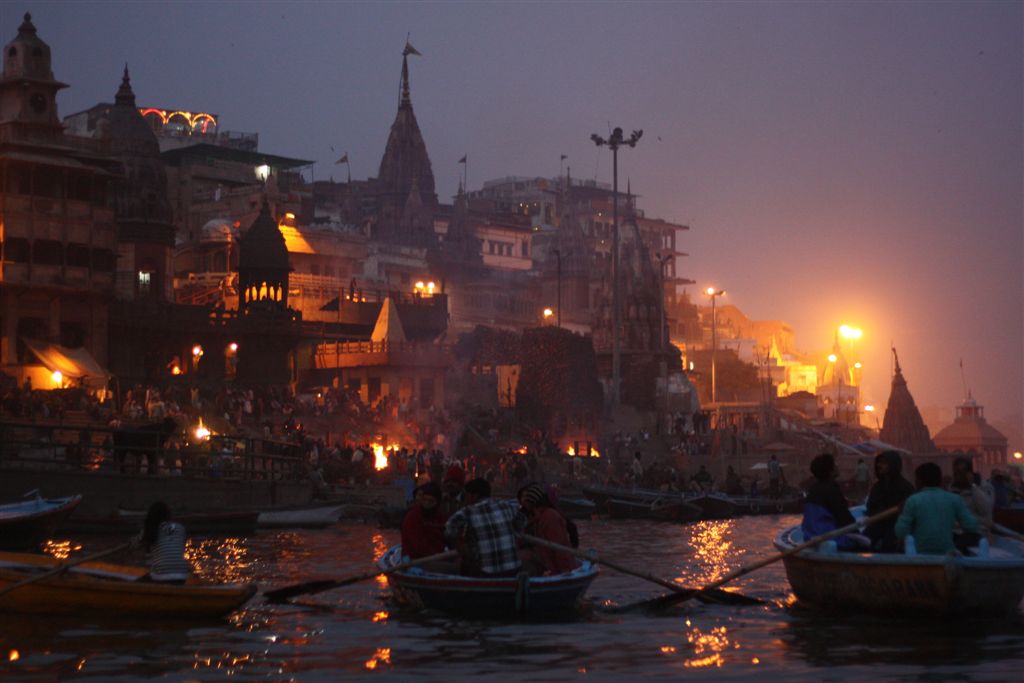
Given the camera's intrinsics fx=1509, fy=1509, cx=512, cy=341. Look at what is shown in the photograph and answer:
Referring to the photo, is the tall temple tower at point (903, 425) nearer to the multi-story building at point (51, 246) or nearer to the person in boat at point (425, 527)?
the multi-story building at point (51, 246)

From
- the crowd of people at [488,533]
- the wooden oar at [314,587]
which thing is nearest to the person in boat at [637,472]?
the wooden oar at [314,587]

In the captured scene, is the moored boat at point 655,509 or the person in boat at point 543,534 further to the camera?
the moored boat at point 655,509

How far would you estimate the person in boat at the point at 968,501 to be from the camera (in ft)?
50.3

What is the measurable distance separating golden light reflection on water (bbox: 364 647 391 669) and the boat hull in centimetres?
470

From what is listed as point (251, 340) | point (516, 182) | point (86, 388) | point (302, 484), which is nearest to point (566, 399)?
point (251, 340)

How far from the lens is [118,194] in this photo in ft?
221

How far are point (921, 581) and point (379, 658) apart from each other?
5.26m

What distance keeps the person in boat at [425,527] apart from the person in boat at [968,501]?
5411mm

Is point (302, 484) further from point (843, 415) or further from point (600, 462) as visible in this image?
point (843, 415)

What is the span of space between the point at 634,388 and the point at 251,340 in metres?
28.0

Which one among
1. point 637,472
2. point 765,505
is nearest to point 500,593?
point 765,505

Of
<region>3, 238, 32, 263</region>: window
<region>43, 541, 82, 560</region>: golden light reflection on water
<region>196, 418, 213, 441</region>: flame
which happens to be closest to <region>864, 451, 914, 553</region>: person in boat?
<region>43, 541, 82, 560</region>: golden light reflection on water

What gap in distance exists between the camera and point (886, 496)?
622 inches

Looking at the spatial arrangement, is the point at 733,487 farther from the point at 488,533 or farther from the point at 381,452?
the point at 488,533
